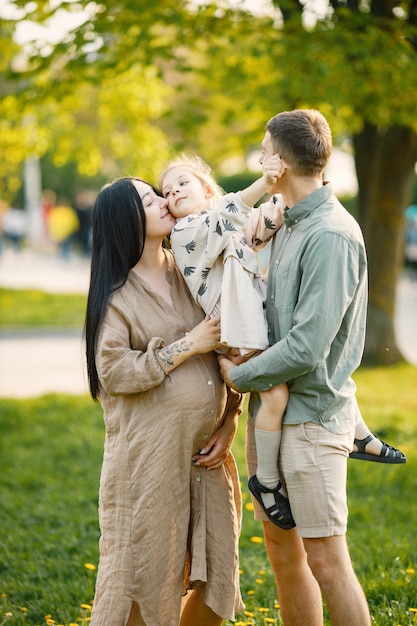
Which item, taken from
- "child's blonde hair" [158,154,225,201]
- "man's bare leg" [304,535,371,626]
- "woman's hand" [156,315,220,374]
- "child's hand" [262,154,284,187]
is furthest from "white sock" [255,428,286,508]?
"child's blonde hair" [158,154,225,201]

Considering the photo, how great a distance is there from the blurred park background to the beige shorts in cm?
98

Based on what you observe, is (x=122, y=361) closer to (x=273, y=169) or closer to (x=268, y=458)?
(x=268, y=458)

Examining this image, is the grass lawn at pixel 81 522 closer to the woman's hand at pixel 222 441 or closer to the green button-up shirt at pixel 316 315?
the woman's hand at pixel 222 441

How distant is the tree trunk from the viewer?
10.1 meters

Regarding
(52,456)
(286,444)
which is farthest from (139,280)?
(52,456)

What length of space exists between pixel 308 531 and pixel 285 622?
0.59m

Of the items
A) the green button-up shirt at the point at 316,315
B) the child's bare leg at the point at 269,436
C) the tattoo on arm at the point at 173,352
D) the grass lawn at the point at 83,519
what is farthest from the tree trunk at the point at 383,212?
the child's bare leg at the point at 269,436

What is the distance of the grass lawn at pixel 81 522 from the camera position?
4.20 metres

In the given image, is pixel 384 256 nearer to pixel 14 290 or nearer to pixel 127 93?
pixel 127 93

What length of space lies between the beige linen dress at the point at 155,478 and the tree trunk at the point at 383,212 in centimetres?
729

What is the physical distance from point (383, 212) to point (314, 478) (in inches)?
304

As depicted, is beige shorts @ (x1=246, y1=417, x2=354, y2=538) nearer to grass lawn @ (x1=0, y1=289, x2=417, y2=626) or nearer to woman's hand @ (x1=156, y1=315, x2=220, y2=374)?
woman's hand @ (x1=156, y1=315, x2=220, y2=374)

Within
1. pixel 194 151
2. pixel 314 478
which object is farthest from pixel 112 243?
pixel 194 151

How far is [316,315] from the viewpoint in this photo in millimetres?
2875
